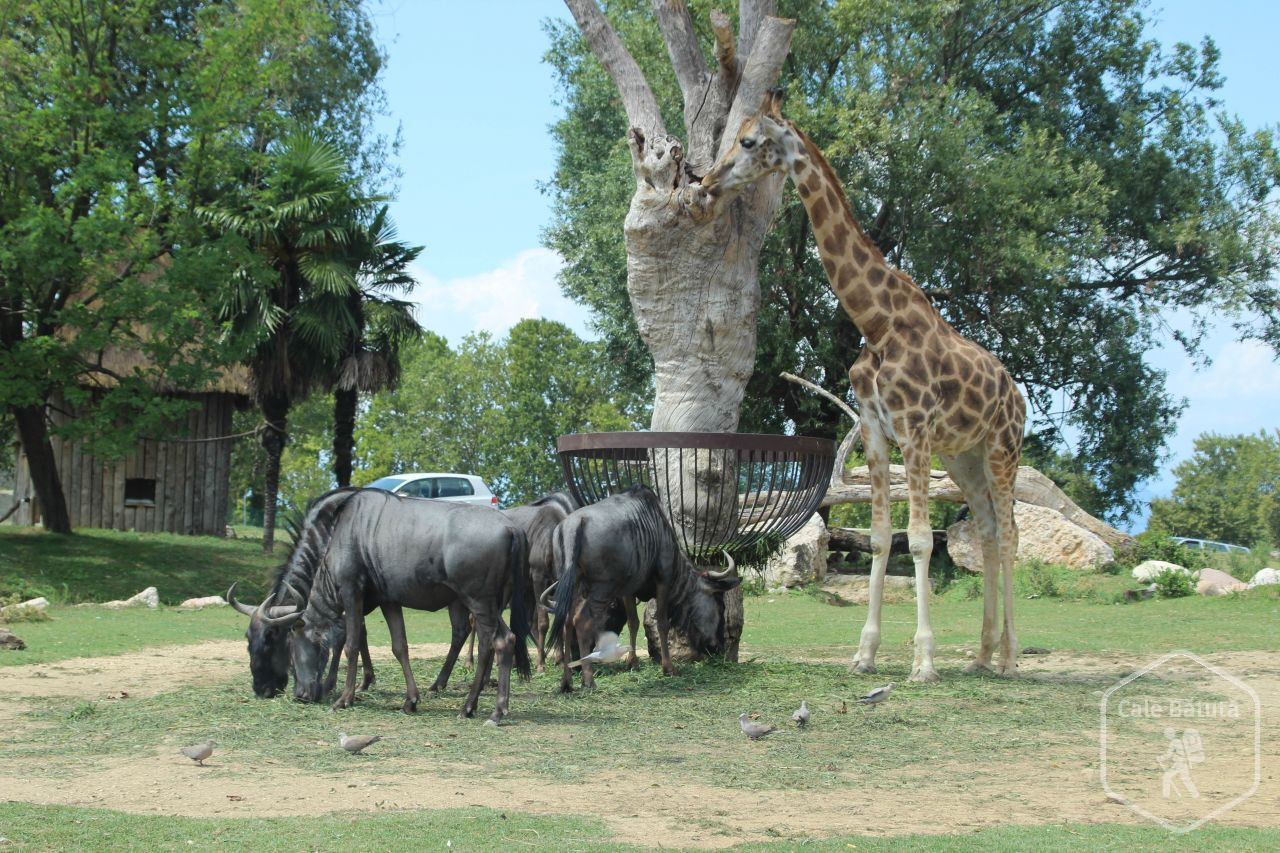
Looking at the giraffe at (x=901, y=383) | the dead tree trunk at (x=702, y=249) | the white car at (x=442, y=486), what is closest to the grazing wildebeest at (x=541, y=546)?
the dead tree trunk at (x=702, y=249)

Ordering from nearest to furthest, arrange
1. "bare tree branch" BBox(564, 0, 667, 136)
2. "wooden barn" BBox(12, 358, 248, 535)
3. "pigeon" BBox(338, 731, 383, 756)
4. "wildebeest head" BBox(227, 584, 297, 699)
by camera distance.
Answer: "pigeon" BBox(338, 731, 383, 756) → "wildebeest head" BBox(227, 584, 297, 699) → "bare tree branch" BBox(564, 0, 667, 136) → "wooden barn" BBox(12, 358, 248, 535)

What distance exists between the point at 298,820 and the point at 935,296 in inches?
862

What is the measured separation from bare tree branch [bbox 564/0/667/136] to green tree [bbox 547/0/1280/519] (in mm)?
12308

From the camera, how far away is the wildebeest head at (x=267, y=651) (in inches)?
360

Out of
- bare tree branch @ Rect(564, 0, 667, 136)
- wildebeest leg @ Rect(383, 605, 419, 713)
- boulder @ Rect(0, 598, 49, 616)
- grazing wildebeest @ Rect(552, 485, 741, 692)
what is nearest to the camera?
wildebeest leg @ Rect(383, 605, 419, 713)

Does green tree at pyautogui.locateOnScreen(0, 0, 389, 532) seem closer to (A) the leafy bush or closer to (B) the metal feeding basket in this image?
(B) the metal feeding basket

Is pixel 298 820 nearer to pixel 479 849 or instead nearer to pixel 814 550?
pixel 479 849

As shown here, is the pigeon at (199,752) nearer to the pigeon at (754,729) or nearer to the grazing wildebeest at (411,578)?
the grazing wildebeest at (411,578)

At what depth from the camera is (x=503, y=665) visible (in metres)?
8.42

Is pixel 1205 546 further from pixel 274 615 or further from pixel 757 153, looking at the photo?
pixel 274 615

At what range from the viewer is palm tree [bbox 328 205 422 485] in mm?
27797

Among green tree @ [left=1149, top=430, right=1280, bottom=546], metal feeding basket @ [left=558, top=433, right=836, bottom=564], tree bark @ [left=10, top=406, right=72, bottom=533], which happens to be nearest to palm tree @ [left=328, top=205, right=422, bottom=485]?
tree bark @ [left=10, top=406, right=72, bottom=533]

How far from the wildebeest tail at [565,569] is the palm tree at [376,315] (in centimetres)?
1900

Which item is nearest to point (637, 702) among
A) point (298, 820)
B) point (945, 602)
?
point (298, 820)
